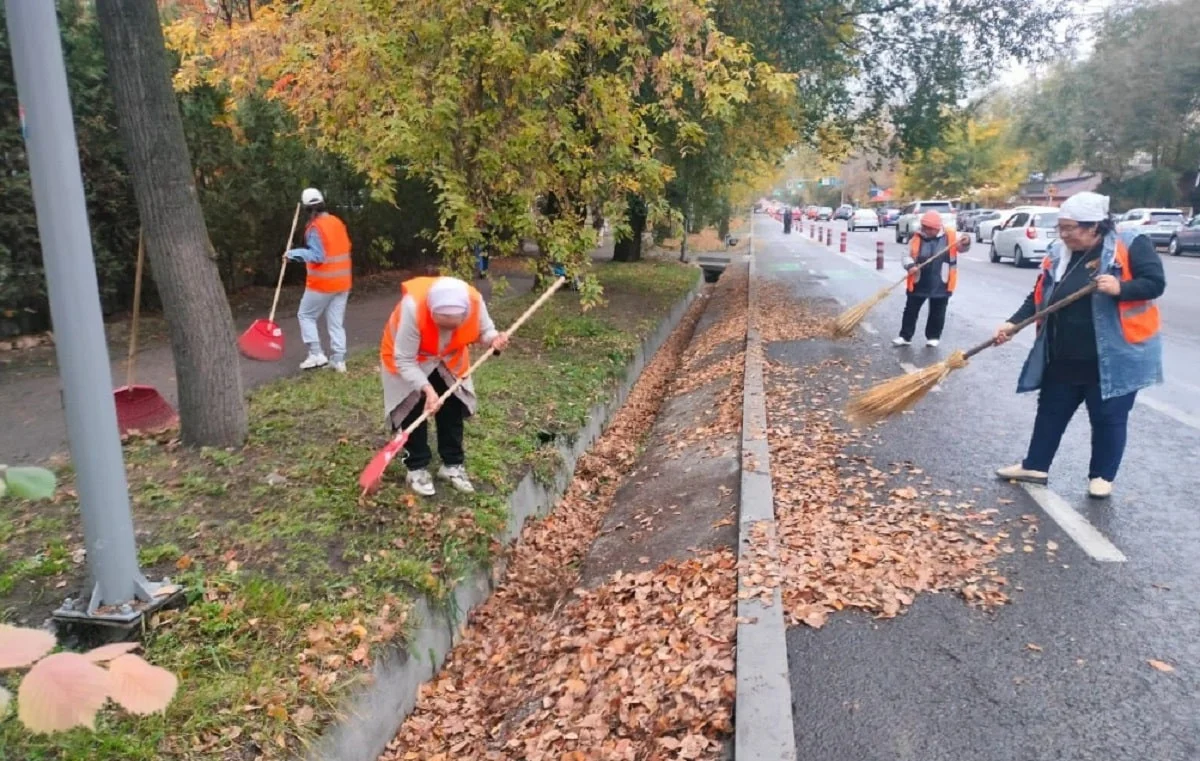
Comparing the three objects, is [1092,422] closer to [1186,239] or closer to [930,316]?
[930,316]

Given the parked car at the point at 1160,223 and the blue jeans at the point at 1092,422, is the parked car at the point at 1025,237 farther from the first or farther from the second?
the blue jeans at the point at 1092,422

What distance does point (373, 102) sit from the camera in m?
8.08

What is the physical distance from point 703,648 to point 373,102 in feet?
20.9

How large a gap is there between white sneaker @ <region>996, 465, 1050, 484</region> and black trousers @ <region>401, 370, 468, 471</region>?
3.53m

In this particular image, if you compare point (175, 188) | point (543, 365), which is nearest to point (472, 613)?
point (175, 188)

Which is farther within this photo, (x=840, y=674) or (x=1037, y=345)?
(x=1037, y=345)

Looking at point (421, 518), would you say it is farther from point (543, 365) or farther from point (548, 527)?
point (543, 365)

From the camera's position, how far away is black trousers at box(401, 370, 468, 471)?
5125 millimetres

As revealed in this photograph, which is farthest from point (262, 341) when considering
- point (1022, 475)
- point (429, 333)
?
point (1022, 475)

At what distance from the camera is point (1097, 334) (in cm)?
489

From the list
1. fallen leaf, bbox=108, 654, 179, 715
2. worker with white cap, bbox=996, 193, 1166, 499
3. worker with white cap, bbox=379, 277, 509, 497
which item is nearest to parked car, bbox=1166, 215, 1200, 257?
worker with white cap, bbox=996, 193, 1166, 499

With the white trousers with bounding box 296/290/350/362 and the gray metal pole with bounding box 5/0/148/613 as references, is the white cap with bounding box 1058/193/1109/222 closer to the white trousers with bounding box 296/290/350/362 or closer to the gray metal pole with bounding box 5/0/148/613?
the gray metal pole with bounding box 5/0/148/613

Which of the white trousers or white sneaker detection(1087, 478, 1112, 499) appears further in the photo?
the white trousers

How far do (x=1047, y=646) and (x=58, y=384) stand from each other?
8.61m
